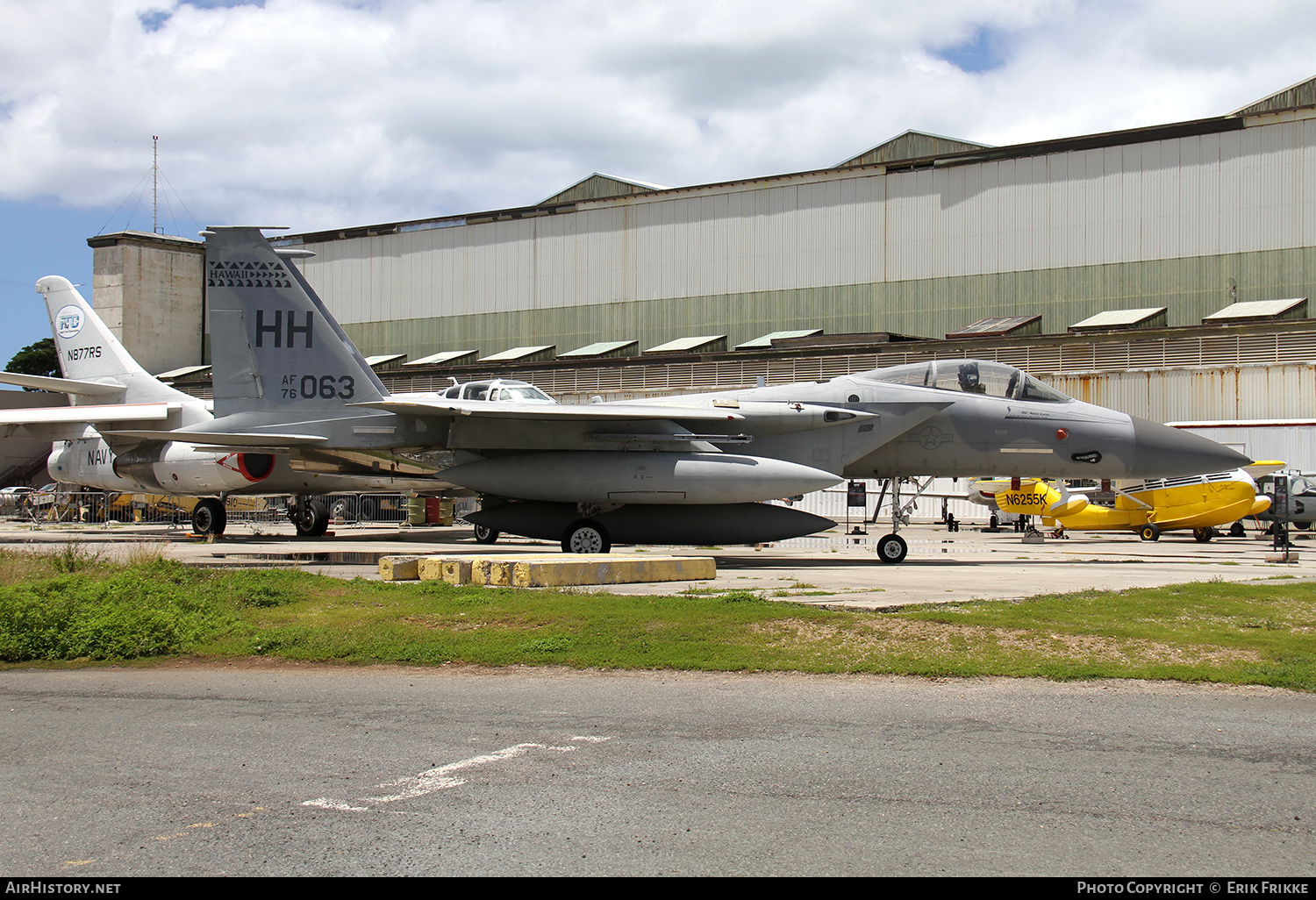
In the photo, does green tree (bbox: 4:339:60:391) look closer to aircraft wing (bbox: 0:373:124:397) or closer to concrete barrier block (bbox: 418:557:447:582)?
aircraft wing (bbox: 0:373:124:397)

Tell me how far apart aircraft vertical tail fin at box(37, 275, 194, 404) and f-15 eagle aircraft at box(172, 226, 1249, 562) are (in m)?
9.80

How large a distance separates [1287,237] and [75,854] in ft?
133

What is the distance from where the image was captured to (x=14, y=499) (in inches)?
1757

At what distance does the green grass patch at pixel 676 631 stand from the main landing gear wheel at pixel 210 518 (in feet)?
52.0

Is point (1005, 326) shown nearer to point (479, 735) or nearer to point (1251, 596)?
point (1251, 596)

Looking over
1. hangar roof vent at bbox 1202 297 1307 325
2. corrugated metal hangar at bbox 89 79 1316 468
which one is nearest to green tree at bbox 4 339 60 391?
corrugated metal hangar at bbox 89 79 1316 468

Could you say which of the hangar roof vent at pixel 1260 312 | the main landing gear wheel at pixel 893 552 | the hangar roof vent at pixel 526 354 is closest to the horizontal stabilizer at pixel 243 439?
the main landing gear wheel at pixel 893 552

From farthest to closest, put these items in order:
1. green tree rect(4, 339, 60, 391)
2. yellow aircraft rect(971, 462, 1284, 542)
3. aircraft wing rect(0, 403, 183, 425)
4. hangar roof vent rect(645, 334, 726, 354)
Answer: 1. green tree rect(4, 339, 60, 391)
2. hangar roof vent rect(645, 334, 726, 354)
3. yellow aircraft rect(971, 462, 1284, 542)
4. aircraft wing rect(0, 403, 183, 425)

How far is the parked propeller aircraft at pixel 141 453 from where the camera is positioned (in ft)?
71.6

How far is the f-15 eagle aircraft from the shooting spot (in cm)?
1617

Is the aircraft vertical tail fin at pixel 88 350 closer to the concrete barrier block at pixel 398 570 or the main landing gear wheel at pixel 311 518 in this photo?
the main landing gear wheel at pixel 311 518

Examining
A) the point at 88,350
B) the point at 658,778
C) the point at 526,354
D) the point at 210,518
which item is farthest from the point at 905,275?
the point at 658,778
